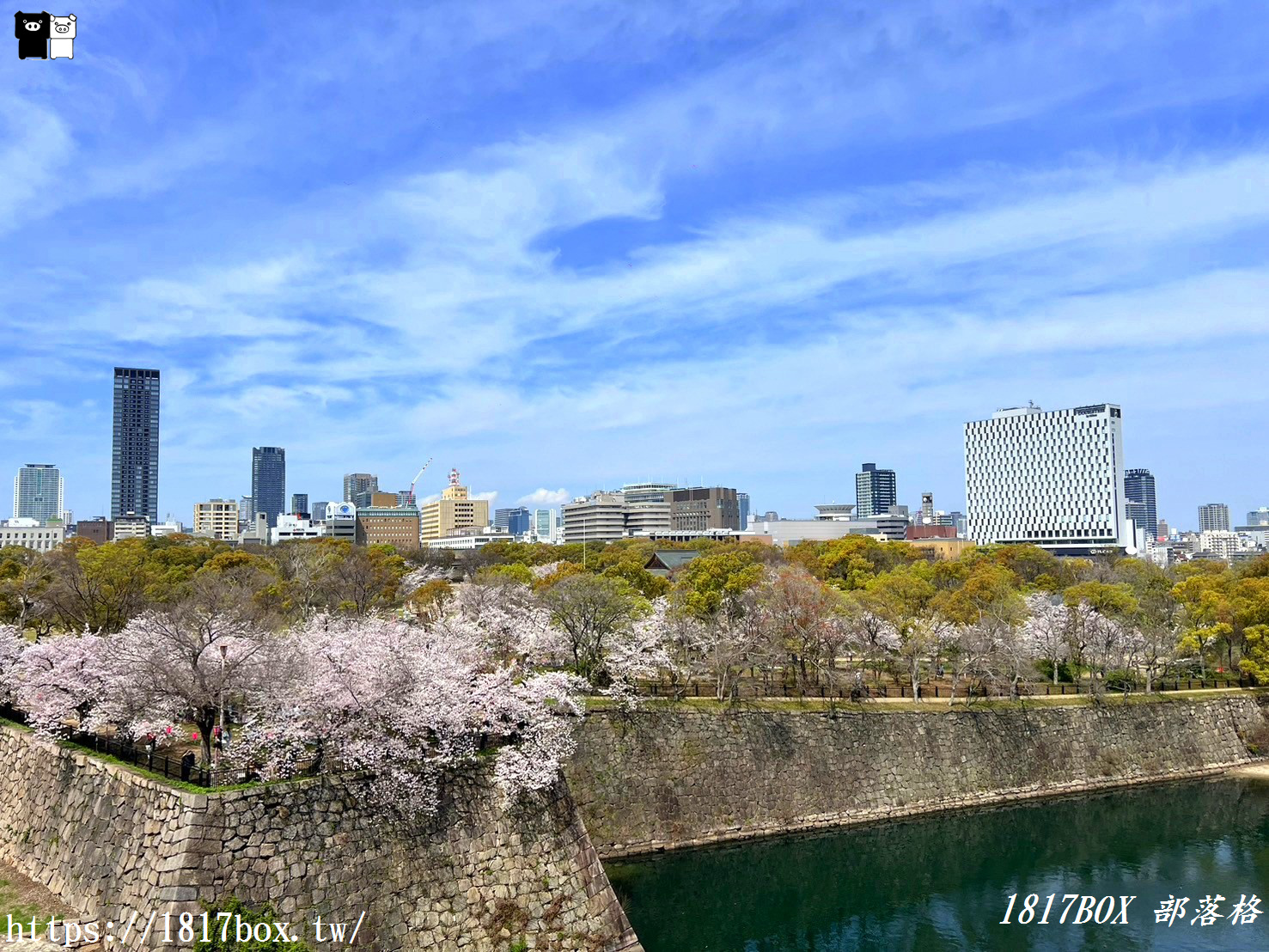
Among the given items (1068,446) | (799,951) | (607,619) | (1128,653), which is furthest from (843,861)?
(1068,446)

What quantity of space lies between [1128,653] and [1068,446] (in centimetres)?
13356

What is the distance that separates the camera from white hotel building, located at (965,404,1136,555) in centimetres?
16700

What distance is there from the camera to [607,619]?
37.8 m

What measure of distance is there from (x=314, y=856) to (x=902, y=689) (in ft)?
107

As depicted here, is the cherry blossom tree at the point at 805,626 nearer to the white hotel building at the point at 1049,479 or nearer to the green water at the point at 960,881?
the green water at the point at 960,881

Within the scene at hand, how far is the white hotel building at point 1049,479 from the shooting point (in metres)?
167

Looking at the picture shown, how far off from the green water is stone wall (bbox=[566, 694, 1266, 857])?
3.75 ft

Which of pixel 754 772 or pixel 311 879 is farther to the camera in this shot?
pixel 754 772

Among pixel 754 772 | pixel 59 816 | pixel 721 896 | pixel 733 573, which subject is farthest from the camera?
pixel 733 573

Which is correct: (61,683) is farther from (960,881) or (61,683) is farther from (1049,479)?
(1049,479)

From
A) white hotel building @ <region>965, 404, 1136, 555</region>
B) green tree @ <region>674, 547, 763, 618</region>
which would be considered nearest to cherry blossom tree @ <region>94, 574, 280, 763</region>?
green tree @ <region>674, 547, 763, 618</region>

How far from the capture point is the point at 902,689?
147 feet

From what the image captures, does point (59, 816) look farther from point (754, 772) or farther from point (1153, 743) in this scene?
point (1153, 743)

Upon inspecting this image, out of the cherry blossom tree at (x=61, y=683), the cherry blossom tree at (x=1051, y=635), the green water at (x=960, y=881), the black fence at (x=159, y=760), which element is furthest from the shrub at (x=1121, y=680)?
the cherry blossom tree at (x=61, y=683)
